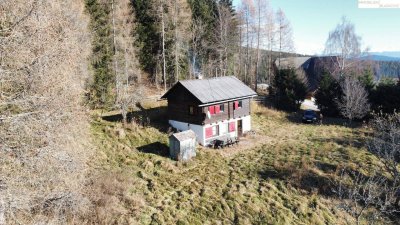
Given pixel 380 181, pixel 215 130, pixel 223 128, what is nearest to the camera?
pixel 380 181

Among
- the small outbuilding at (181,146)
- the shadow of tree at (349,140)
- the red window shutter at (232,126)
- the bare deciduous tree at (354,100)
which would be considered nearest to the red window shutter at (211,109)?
the red window shutter at (232,126)

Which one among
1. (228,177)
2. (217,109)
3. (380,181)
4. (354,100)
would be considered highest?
(354,100)

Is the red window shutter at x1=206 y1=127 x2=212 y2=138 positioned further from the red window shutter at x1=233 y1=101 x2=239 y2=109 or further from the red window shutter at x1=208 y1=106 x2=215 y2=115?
the red window shutter at x1=233 y1=101 x2=239 y2=109

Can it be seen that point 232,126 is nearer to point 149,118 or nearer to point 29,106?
point 149,118

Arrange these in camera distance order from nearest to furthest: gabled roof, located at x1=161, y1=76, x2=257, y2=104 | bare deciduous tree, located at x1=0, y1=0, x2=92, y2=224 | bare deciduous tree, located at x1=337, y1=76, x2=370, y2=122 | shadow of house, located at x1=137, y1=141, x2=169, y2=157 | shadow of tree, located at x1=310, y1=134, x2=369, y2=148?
bare deciduous tree, located at x1=0, y1=0, x2=92, y2=224 < shadow of house, located at x1=137, y1=141, x2=169, y2=157 < gabled roof, located at x1=161, y1=76, x2=257, y2=104 < shadow of tree, located at x1=310, y1=134, x2=369, y2=148 < bare deciduous tree, located at x1=337, y1=76, x2=370, y2=122

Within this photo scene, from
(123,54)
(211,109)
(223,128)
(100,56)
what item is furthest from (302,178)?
(123,54)

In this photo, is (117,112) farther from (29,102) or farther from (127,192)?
(29,102)

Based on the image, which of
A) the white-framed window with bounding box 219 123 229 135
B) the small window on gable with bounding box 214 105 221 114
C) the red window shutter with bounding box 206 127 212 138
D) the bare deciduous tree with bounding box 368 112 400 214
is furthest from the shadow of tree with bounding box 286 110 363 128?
the red window shutter with bounding box 206 127 212 138
